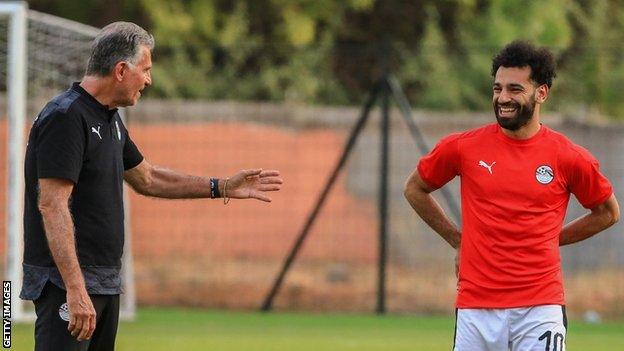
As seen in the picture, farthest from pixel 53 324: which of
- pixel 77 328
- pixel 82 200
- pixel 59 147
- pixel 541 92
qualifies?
pixel 541 92

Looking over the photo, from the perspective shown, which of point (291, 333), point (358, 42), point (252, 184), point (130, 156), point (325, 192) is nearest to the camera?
point (130, 156)

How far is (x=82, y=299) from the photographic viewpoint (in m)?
6.44

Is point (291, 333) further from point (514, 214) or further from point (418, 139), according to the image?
point (514, 214)

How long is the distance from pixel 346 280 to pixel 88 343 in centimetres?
1136

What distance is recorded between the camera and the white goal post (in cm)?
1470

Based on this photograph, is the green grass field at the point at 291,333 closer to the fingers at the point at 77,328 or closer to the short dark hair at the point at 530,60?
the fingers at the point at 77,328

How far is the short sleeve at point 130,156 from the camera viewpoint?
7325 mm

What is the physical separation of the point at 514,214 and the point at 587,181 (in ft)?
1.58

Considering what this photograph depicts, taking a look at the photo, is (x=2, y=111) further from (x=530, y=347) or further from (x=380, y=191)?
(x=530, y=347)

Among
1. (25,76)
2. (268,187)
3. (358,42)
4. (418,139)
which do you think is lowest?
(268,187)

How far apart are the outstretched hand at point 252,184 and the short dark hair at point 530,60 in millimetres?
1257

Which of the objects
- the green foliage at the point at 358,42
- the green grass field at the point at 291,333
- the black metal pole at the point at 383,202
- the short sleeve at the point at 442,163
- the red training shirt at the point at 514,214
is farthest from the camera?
the green foliage at the point at 358,42

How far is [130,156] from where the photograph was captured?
7387mm

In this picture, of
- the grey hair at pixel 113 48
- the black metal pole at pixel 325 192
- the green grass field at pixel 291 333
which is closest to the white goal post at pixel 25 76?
the green grass field at pixel 291 333
